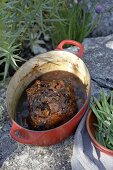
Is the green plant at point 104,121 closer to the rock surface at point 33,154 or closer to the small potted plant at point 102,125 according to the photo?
the small potted plant at point 102,125

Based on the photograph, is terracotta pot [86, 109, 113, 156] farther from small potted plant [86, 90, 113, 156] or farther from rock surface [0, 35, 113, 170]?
rock surface [0, 35, 113, 170]

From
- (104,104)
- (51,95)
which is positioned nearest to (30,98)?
(51,95)

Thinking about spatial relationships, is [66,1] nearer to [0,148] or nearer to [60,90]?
[60,90]

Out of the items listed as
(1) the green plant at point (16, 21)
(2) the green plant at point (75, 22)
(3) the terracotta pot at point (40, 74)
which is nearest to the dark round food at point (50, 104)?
(3) the terracotta pot at point (40, 74)

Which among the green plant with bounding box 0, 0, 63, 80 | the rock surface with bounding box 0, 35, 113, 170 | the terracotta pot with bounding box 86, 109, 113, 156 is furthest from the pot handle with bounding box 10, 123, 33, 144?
the green plant with bounding box 0, 0, 63, 80

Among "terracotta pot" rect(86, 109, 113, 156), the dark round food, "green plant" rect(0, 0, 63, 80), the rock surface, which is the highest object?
"green plant" rect(0, 0, 63, 80)

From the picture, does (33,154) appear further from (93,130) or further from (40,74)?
(40,74)
